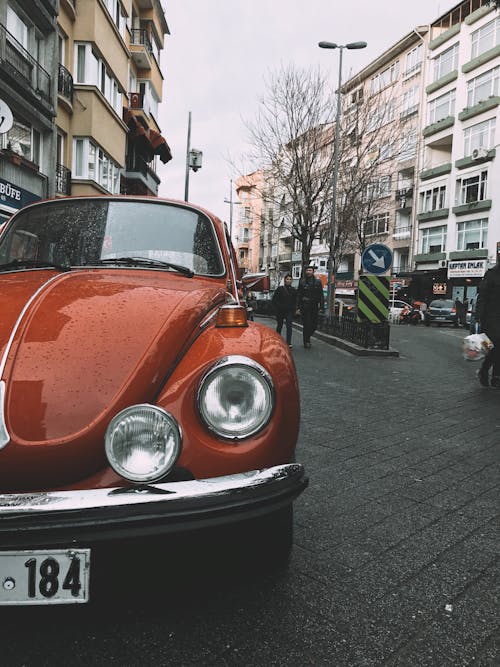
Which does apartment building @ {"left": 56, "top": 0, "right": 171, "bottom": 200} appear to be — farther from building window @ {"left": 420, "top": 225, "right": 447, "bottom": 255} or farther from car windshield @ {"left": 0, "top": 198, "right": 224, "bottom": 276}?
building window @ {"left": 420, "top": 225, "right": 447, "bottom": 255}

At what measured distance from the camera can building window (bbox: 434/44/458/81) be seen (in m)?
41.3

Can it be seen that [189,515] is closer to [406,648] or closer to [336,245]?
[406,648]

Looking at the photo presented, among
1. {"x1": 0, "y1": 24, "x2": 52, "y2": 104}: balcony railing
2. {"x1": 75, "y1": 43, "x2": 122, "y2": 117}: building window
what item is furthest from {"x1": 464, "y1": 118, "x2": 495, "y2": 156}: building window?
{"x1": 0, "y1": 24, "x2": 52, "y2": 104}: balcony railing

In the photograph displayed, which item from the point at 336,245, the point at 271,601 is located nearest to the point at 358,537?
the point at 271,601

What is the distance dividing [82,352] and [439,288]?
140 feet

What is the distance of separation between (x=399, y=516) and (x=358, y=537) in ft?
1.36

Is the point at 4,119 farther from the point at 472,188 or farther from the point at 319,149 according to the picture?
the point at 472,188

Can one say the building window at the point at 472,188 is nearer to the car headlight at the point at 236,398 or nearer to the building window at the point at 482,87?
the building window at the point at 482,87

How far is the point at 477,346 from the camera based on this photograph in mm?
8047

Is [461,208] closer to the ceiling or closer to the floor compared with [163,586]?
closer to the ceiling

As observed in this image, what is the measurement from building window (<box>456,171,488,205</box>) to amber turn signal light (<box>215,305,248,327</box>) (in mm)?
39877

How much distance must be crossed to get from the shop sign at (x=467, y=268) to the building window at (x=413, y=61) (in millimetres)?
16889

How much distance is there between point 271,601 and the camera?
2207 mm

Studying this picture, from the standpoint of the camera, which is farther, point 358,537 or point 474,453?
point 474,453
